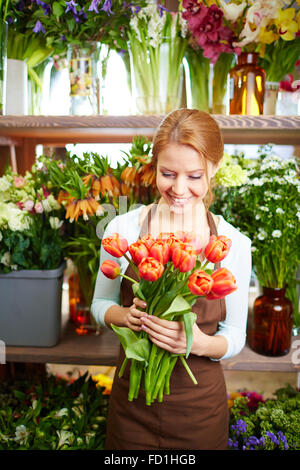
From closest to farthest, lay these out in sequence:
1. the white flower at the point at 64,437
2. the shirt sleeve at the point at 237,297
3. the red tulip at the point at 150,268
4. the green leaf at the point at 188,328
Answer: the red tulip at the point at 150,268 → the green leaf at the point at 188,328 → the shirt sleeve at the point at 237,297 → the white flower at the point at 64,437

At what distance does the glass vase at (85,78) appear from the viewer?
1201mm

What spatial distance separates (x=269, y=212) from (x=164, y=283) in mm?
520

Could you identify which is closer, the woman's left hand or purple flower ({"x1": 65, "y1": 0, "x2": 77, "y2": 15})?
the woman's left hand

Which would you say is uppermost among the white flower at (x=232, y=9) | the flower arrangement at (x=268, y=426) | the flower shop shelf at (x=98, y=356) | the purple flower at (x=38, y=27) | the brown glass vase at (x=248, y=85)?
the white flower at (x=232, y=9)

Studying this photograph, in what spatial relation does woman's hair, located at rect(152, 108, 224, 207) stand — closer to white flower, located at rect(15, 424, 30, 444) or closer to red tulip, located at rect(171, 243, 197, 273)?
red tulip, located at rect(171, 243, 197, 273)

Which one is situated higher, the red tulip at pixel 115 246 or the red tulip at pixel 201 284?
the red tulip at pixel 115 246

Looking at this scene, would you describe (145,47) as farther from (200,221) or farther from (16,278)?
(16,278)

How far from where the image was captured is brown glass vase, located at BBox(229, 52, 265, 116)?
116cm

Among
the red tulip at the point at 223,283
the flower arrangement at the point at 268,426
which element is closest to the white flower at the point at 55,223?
the red tulip at the point at 223,283

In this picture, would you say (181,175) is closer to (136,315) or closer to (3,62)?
(136,315)

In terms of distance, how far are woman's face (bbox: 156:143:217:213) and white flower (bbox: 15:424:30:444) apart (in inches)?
31.6

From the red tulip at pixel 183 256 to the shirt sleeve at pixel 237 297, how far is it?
325 mm

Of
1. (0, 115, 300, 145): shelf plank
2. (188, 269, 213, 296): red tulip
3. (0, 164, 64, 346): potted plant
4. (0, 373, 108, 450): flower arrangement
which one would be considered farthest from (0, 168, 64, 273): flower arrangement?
(188, 269, 213, 296): red tulip

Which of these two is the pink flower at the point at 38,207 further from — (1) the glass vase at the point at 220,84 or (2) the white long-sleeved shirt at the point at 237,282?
(1) the glass vase at the point at 220,84
